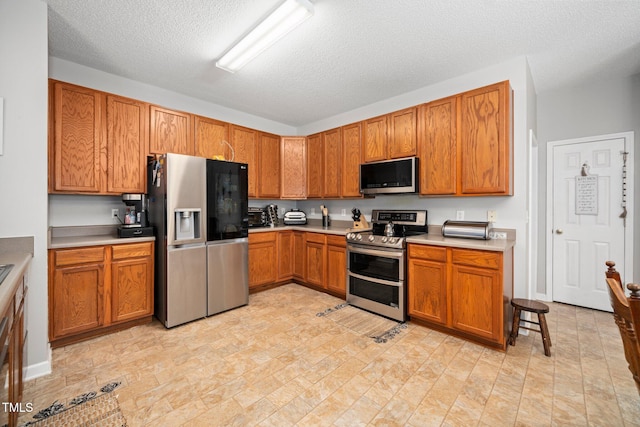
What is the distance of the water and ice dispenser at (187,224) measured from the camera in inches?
112

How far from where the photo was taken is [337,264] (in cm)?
369

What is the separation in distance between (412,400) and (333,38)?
2.81 metres

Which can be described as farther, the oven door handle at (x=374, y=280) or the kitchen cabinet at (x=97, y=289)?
the oven door handle at (x=374, y=280)

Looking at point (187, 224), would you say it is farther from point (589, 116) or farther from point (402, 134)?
point (589, 116)

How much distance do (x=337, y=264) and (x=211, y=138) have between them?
2.36 meters

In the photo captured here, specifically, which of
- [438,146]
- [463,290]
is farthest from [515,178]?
[463,290]

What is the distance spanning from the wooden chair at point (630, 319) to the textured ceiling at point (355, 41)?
6.84 feet

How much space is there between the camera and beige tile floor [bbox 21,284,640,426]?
1.66 m

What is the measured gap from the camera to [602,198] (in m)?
3.21

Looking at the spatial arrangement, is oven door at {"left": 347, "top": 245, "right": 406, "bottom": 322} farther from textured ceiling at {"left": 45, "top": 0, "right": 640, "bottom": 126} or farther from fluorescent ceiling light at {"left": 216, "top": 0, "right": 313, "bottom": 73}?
fluorescent ceiling light at {"left": 216, "top": 0, "right": 313, "bottom": 73}

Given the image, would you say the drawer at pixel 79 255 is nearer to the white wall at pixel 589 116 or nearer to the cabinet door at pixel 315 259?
the cabinet door at pixel 315 259

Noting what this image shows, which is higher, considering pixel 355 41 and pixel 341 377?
pixel 355 41

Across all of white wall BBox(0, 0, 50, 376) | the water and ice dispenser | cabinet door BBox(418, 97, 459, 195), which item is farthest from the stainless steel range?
white wall BBox(0, 0, 50, 376)

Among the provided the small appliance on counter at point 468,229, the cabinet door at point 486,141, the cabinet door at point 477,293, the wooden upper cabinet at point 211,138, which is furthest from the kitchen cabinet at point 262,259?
the cabinet door at point 486,141
